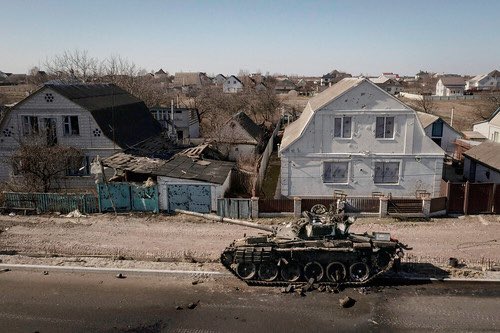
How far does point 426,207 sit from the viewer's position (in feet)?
72.3

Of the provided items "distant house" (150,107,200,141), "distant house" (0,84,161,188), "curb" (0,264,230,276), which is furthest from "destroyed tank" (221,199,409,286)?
"distant house" (150,107,200,141)

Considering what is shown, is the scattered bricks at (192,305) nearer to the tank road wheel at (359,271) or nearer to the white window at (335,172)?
the tank road wheel at (359,271)

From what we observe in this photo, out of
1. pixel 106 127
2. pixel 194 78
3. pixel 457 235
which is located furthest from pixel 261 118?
pixel 194 78

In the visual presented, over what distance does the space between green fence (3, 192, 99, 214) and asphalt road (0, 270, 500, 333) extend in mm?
6999

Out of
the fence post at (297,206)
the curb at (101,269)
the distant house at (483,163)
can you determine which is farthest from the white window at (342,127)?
the curb at (101,269)

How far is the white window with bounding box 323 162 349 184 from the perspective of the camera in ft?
80.2

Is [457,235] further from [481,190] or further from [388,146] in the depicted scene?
[388,146]

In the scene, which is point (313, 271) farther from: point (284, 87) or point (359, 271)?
point (284, 87)

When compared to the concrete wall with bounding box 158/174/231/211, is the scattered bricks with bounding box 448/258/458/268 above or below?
below

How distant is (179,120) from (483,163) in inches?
1017

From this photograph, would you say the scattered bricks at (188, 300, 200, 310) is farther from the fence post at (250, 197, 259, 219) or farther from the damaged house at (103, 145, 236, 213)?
the damaged house at (103, 145, 236, 213)

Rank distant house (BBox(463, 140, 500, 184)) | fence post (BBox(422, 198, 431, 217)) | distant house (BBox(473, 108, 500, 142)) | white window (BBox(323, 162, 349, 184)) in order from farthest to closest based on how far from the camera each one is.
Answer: distant house (BBox(473, 108, 500, 142)) → distant house (BBox(463, 140, 500, 184)) → white window (BBox(323, 162, 349, 184)) → fence post (BBox(422, 198, 431, 217))

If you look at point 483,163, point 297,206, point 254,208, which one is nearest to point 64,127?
point 254,208

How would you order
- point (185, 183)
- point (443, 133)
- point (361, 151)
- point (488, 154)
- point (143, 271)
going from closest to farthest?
point (143, 271) < point (185, 183) < point (361, 151) < point (488, 154) < point (443, 133)
